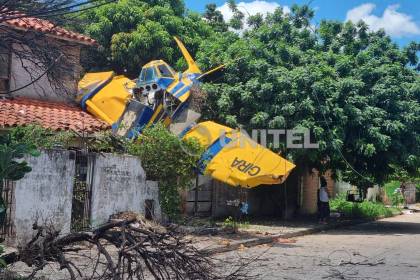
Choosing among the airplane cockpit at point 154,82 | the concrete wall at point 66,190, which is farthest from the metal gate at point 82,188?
the airplane cockpit at point 154,82

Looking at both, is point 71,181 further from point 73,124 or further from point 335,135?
point 335,135

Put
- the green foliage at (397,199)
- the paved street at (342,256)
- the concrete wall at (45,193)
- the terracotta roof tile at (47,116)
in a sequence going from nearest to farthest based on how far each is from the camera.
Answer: the paved street at (342,256), the concrete wall at (45,193), the terracotta roof tile at (47,116), the green foliage at (397,199)

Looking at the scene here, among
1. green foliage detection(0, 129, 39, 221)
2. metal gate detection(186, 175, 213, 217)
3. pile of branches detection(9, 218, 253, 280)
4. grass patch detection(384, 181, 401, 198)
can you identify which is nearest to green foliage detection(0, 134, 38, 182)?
green foliage detection(0, 129, 39, 221)

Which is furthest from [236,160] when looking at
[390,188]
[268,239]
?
[390,188]

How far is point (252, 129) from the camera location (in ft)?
54.1

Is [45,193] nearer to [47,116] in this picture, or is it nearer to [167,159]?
[167,159]

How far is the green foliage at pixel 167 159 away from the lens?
13.5 meters

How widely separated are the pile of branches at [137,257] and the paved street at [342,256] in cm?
149

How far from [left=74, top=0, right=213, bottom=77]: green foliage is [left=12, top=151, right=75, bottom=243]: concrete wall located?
30.0 ft

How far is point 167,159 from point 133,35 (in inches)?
303

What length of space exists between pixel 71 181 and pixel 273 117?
7311 mm

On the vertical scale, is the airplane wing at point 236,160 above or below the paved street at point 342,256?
above

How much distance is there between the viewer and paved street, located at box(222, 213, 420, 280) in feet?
29.8

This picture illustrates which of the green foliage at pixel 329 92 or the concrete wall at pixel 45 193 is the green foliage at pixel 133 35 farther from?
the concrete wall at pixel 45 193
